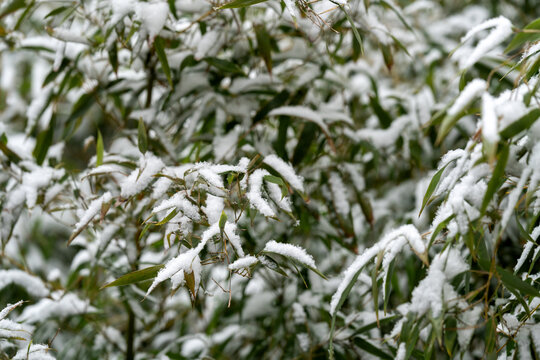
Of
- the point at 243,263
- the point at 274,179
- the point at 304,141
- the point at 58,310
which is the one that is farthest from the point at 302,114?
the point at 58,310

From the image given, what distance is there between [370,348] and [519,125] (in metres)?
0.53

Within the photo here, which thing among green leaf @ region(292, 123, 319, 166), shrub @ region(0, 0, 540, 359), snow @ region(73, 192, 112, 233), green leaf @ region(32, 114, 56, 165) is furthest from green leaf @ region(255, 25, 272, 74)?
green leaf @ region(32, 114, 56, 165)

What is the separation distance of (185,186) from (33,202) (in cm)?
35

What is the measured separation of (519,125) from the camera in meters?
0.54

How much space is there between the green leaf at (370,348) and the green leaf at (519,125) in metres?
0.51

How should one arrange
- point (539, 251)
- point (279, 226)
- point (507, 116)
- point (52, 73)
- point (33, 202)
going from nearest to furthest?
1. point (507, 116)
2. point (539, 251)
3. point (33, 202)
4. point (52, 73)
5. point (279, 226)

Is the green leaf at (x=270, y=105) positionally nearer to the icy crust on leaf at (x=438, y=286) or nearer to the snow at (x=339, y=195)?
the snow at (x=339, y=195)

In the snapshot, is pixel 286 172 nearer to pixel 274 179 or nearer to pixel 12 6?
pixel 274 179

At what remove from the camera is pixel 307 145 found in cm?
102

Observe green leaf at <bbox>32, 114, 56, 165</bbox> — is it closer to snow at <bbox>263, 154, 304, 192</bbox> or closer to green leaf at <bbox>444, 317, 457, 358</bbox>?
snow at <bbox>263, 154, 304, 192</bbox>

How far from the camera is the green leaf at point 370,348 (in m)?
0.90

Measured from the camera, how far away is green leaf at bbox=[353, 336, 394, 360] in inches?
35.3

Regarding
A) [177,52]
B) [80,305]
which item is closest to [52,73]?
[177,52]

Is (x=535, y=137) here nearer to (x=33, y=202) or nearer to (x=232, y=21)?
(x=232, y=21)
